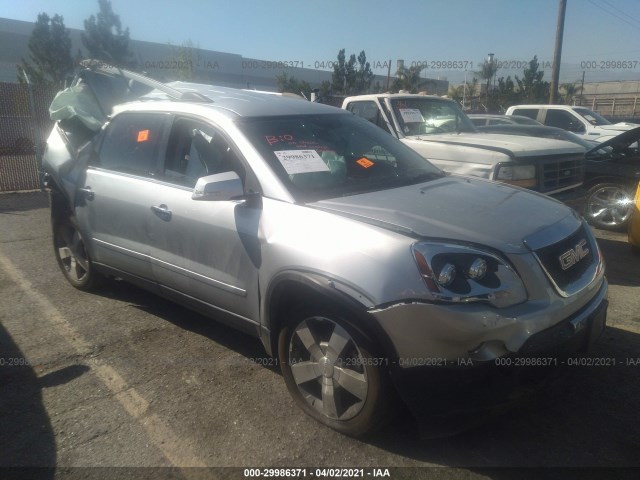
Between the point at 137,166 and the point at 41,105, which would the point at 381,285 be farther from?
the point at 41,105

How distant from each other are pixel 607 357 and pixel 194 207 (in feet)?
9.98

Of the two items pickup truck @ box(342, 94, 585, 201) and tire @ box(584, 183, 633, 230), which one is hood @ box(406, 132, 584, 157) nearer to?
pickup truck @ box(342, 94, 585, 201)

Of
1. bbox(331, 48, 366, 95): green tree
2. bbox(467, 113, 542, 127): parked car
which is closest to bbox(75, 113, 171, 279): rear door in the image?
bbox(467, 113, 542, 127): parked car

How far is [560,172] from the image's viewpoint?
6566 millimetres

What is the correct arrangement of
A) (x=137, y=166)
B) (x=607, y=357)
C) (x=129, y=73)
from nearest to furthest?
(x=607, y=357) < (x=137, y=166) < (x=129, y=73)

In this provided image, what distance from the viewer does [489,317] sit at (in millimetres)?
2406

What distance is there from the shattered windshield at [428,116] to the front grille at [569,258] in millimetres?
4165

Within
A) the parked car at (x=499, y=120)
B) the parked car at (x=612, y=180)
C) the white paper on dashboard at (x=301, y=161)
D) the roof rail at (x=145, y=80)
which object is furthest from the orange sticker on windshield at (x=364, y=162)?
the parked car at (x=499, y=120)

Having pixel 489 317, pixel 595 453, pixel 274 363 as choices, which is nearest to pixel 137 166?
pixel 274 363

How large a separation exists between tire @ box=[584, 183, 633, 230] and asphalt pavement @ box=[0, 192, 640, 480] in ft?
11.1

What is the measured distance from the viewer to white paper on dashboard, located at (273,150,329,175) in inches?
129

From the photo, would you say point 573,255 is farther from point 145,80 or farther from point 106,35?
point 106,35

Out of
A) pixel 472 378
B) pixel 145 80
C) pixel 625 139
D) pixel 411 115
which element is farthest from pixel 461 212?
pixel 625 139

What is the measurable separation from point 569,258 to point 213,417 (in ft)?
7.24
